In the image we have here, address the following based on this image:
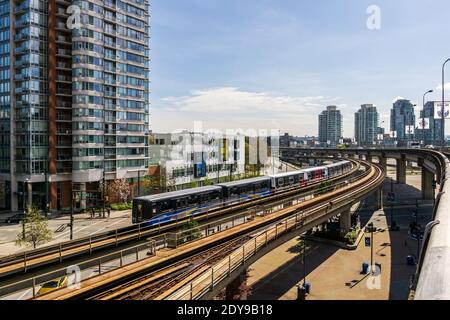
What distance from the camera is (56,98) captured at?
6050 centimetres

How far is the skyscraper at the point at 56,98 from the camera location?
58.4 metres

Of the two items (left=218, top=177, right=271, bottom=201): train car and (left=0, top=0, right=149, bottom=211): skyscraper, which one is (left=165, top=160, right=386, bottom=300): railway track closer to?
(left=218, top=177, right=271, bottom=201): train car

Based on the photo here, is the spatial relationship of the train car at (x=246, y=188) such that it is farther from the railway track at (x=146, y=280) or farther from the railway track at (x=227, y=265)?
the railway track at (x=146, y=280)

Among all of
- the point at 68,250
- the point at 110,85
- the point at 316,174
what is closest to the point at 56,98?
the point at 110,85

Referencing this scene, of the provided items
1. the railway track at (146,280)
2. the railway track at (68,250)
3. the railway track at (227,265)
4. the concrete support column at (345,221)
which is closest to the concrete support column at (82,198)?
the railway track at (68,250)

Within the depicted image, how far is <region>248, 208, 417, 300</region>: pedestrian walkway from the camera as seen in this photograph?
1273 inches

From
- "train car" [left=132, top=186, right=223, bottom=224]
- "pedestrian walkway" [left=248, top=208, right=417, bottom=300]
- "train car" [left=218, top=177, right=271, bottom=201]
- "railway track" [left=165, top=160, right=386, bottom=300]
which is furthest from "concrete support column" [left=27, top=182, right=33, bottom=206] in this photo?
"railway track" [left=165, top=160, right=386, bottom=300]

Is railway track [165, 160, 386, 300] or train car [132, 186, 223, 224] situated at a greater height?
train car [132, 186, 223, 224]

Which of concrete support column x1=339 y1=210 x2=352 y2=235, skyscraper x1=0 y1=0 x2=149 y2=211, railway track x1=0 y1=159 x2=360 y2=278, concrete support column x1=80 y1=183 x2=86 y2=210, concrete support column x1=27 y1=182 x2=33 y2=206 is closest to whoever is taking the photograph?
railway track x1=0 y1=159 x2=360 y2=278

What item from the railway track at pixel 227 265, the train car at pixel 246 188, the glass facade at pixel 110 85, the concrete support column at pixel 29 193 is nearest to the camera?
the railway track at pixel 227 265

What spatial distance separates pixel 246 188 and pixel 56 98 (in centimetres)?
3931

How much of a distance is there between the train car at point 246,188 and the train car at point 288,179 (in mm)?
1980

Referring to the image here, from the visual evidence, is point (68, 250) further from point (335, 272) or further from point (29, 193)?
point (29, 193)

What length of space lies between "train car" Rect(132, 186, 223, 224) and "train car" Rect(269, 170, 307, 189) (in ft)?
51.4
